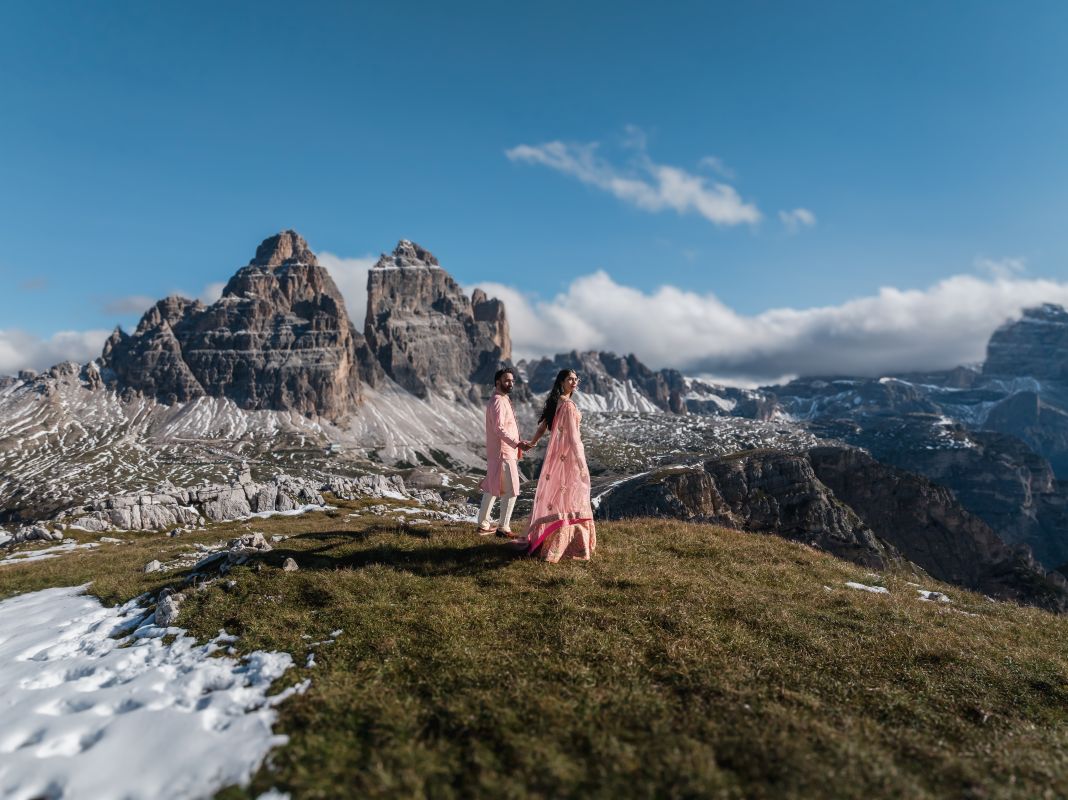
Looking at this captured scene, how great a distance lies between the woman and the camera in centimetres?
1967

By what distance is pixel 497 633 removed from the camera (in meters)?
13.6

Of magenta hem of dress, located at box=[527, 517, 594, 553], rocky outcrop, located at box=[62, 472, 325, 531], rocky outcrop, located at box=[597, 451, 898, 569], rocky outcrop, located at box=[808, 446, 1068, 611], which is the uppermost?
magenta hem of dress, located at box=[527, 517, 594, 553]

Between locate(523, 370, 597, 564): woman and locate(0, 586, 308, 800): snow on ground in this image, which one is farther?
locate(523, 370, 597, 564): woman

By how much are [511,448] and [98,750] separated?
13.9 m

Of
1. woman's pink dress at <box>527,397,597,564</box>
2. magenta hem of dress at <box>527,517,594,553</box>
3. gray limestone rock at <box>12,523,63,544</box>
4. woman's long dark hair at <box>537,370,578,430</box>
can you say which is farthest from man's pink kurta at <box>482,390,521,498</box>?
gray limestone rock at <box>12,523,63,544</box>

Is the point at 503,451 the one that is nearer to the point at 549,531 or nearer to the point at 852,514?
the point at 549,531

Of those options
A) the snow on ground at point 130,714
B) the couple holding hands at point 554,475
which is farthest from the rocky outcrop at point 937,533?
the snow on ground at point 130,714

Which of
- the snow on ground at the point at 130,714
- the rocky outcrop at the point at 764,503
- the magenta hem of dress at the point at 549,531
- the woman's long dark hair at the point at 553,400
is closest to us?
the snow on ground at the point at 130,714

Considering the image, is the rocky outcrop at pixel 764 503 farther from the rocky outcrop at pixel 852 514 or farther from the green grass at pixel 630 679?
the green grass at pixel 630 679

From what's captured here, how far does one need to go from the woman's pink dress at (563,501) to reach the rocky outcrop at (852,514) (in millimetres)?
114850

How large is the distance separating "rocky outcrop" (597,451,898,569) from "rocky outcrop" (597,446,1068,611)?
28cm

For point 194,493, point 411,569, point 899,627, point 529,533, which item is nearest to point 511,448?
point 529,533

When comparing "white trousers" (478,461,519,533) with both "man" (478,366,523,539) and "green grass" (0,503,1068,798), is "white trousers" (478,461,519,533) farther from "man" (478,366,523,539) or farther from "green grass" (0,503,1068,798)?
"green grass" (0,503,1068,798)

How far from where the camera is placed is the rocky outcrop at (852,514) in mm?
147125
